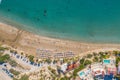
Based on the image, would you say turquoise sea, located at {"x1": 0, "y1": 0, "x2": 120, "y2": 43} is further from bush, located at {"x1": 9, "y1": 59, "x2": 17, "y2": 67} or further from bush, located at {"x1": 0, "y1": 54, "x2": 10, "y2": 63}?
bush, located at {"x1": 9, "y1": 59, "x2": 17, "y2": 67}

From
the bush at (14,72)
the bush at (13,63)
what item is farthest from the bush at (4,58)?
the bush at (14,72)

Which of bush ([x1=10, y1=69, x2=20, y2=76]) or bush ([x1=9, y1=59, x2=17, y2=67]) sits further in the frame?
bush ([x1=9, y1=59, x2=17, y2=67])

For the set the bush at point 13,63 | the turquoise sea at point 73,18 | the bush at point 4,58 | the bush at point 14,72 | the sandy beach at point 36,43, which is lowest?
the bush at point 14,72

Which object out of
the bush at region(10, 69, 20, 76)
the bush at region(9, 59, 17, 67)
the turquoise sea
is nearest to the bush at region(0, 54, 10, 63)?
the bush at region(9, 59, 17, 67)

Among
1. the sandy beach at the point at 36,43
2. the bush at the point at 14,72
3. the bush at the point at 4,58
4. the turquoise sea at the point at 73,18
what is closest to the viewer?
the bush at the point at 14,72

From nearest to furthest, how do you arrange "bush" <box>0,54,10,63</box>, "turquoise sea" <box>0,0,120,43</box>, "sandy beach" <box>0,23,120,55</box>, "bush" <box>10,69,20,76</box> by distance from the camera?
"bush" <box>10,69,20,76</box> → "bush" <box>0,54,10,63</box> → "sandy beach" <box>0,23,120,55</box> → "turquoise sea" <box>0,0,120,43</box>

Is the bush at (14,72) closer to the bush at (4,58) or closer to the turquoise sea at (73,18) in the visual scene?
the bush at (4,58)
